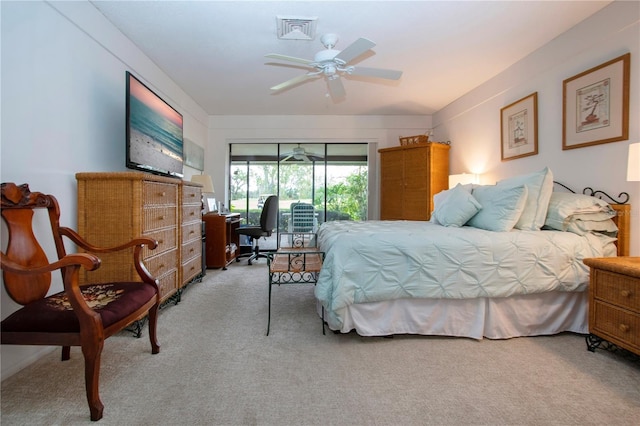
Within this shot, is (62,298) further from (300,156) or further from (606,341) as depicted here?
(300,156)

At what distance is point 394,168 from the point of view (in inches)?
196

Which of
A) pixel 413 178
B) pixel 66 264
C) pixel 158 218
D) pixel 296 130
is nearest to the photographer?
pixel 66 264

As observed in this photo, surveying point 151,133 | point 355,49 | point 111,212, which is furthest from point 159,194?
point 355,49

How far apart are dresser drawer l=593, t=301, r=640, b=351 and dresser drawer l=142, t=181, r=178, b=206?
317 cm

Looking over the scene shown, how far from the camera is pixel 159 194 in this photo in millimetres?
2348

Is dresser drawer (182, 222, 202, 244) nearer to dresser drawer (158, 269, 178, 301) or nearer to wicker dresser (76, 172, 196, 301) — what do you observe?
dresser drawer (158, 269, 178, 301)

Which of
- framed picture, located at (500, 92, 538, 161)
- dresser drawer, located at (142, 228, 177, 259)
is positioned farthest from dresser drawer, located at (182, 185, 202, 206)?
framed picture, located at (500, 92, 538, 161)

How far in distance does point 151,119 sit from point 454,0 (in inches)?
110

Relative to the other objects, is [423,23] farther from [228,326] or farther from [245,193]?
[245,193]

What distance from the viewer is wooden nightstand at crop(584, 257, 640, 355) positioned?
1624mm

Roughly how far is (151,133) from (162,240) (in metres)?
Answer: 1.04

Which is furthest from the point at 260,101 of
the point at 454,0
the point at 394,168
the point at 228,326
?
the point at 228,326

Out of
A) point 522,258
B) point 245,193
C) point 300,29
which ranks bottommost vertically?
point 522,258

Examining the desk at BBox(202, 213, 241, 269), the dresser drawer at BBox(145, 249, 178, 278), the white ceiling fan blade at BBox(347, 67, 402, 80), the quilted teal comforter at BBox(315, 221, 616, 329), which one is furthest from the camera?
the desk at BBox(202, 213, 241, 269)
